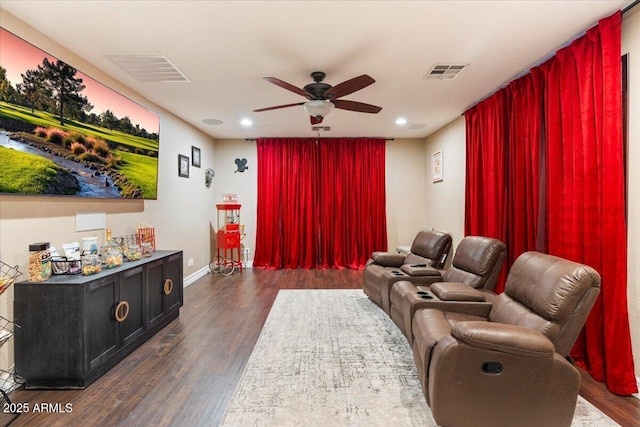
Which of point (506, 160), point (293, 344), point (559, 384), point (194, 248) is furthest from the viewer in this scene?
point (194, 248)

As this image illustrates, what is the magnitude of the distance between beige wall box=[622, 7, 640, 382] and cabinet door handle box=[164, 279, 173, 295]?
3908mm

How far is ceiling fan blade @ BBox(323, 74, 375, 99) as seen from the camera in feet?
8.76

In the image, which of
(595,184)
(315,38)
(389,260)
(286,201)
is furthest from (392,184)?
(315,38)

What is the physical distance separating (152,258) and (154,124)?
1.68 meters

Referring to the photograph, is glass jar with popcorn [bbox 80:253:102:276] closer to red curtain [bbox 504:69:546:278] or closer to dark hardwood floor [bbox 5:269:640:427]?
dark hardwood floor [bbox 5:269:640:427]

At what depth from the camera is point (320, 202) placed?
634cm

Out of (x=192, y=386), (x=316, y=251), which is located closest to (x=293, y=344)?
(x=192, y=386)

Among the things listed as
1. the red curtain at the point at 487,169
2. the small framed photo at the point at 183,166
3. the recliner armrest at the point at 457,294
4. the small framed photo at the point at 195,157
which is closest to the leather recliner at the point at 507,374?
the recliner armrest at the point at 457,294

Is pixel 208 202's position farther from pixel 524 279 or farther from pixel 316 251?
pixel 524 279

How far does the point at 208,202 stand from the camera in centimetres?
601

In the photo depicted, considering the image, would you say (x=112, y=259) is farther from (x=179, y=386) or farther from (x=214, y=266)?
(x=214, y=266)

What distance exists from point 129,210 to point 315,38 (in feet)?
9.06

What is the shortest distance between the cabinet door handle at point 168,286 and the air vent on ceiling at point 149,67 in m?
2.11

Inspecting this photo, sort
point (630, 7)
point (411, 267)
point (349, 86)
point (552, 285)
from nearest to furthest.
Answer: point (552, 285), point (630, 7), point (349, 86), point (411, 267)
